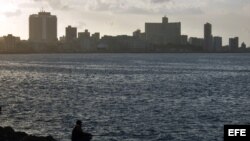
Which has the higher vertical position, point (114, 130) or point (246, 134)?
point (246, 134)

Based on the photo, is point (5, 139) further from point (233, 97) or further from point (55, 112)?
point (233, 97)

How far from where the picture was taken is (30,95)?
71.9 m

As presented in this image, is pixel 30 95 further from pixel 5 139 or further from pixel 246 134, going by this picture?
pixel 246 134

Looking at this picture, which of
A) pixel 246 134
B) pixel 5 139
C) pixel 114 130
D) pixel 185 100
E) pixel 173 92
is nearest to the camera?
pixel 246 134

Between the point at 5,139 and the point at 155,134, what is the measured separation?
12287 mm

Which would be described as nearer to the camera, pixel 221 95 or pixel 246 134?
pixel 246 134

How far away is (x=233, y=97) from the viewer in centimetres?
6956

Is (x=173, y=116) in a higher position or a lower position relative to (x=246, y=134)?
lower

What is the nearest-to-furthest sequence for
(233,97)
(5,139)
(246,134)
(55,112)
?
(246,134) < (5,139) < (55,112) < (233,97)

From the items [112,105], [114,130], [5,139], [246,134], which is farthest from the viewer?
[112,105]

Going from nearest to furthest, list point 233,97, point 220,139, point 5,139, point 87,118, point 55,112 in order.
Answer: point 5,139 < point 220,139 < point 87,118 < point 55,112 < point 233,97

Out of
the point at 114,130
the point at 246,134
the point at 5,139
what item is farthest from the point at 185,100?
the point at 246,134

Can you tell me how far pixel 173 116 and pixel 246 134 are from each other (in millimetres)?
32337

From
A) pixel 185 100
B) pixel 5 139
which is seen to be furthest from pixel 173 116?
pixel 5 139
